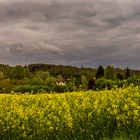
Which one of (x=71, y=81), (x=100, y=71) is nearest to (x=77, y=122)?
(x=71, y=81)

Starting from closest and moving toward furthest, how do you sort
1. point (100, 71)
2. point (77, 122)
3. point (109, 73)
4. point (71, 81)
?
point (77, 122) → point (71, 81) → point (109, 73) → point (100, 71)

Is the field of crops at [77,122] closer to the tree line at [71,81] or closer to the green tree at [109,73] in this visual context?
the tree line at [71,81]

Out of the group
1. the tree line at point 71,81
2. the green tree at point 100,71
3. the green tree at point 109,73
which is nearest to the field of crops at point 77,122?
the tree line at point 71,81

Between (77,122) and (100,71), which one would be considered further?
(100,71)

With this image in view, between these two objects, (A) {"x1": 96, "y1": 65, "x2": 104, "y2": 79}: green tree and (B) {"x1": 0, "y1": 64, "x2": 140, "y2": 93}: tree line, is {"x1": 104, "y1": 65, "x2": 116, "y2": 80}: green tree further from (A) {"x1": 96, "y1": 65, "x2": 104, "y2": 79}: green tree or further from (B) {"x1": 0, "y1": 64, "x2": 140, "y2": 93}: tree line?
(A) {"x1": 96, "y1": 65, "x2": 104, "y2": 79}: green tree

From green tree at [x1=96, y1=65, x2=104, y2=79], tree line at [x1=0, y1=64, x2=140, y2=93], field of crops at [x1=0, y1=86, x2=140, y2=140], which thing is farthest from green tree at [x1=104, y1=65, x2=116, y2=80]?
field of crops at [x1=0, y1=86, x2=140, y2=140]

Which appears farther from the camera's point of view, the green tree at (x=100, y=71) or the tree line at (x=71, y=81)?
the green tree at (x=100, y=71)

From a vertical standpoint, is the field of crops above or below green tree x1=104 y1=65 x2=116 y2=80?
below

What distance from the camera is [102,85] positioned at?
38.6 metres

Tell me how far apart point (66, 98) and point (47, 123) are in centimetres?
575

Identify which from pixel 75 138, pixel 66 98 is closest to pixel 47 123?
pixel 75 138

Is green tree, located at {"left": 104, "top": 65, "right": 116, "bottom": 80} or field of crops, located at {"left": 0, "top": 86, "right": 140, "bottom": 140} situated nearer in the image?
field of crops, located at {"left": 0, "top": 86, "right": 140, "bottom": 140}

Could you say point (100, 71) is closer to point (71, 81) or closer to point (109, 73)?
point (109, 73)

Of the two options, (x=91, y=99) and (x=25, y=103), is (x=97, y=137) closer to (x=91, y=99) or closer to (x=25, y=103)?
(x=91, y=99)
